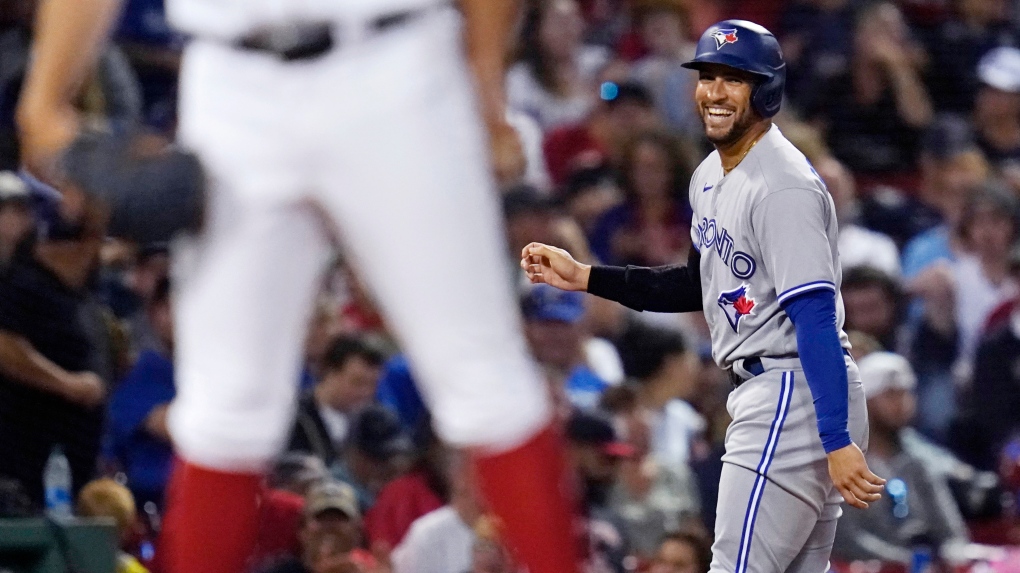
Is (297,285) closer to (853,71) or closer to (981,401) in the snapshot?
(981,401)

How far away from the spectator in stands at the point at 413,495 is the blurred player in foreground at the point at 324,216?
106 inches

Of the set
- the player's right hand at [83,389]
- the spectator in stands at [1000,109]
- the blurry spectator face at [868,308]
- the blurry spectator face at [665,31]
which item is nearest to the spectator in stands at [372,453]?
the player's right hand at [83,389]

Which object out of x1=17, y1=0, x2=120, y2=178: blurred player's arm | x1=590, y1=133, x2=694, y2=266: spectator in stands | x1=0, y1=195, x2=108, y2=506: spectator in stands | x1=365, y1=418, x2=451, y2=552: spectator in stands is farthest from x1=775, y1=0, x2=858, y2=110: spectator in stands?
x1=17, y1=0, x2=120, y2=178: blurred player's arm

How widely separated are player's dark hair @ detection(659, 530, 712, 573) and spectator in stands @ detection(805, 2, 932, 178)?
3.83 meters

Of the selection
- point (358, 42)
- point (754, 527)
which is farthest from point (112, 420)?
point (358, 42)

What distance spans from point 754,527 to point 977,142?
18.3 feet

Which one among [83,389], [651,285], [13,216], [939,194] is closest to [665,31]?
[939,194]

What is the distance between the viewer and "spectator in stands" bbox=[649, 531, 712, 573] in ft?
15.3

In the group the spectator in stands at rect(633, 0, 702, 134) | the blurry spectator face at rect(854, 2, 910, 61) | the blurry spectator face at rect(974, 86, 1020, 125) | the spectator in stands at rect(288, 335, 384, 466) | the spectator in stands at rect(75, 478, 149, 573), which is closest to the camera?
the spectator in stands at rect(75, 478, 149, 573)

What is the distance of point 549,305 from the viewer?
5996mm

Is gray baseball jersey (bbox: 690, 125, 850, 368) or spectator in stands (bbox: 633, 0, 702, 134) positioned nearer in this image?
gray baseball jersey (bbox: 690, 125, 850, 368)

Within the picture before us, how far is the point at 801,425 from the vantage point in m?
2.94

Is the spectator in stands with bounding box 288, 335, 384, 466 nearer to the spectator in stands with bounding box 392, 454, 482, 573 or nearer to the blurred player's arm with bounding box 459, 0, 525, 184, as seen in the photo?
the spectator in stands with bounding box 392, 454, 482, 573

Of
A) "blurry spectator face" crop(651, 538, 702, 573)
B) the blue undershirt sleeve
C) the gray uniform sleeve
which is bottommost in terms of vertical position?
"blurry spectator face" crop(651, 538, 702, 573)
